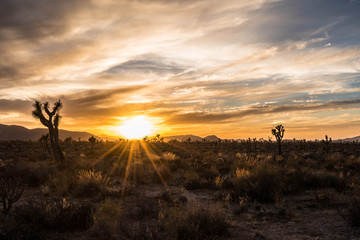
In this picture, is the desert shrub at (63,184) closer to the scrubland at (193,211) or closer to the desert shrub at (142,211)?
the scrubland at (193,211)

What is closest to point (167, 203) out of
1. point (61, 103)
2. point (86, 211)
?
point (86, 211)

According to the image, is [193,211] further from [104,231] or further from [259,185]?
[259,185]

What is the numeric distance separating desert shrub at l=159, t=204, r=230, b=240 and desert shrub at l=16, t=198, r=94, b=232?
2.25 metres

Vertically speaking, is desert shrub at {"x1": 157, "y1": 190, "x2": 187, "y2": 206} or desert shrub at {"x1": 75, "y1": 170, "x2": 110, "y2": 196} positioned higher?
desert shrub at {"x1": 75, "y1": 170, "x2": 110, "y2": 196}

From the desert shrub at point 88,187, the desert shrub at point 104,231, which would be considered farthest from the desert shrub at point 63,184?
the desert shrub at point 104,231

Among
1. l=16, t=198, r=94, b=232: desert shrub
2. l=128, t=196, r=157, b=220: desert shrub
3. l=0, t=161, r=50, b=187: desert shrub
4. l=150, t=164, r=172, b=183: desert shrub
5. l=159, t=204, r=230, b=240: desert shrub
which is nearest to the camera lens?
l=159, t=204, r=230, b=240: desert shrub

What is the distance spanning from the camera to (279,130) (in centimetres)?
3494

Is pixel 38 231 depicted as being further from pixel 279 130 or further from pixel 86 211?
pixel 279 130

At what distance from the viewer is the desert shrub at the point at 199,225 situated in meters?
5.44

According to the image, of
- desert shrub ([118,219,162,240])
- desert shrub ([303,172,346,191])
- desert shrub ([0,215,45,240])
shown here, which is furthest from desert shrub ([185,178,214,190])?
desert shrub ([0,215,45,240])

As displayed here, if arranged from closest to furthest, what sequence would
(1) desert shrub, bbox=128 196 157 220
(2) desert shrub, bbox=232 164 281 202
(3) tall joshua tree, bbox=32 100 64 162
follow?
(1) desert shrub, bbox=128 196 157 220 → (2) desert shrub, bbox=232 164 281 202 → (3) tall joshua tree, bbox=32 100 64 162

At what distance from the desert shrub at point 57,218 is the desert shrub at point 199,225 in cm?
225

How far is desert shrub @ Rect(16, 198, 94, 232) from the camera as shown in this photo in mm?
6000

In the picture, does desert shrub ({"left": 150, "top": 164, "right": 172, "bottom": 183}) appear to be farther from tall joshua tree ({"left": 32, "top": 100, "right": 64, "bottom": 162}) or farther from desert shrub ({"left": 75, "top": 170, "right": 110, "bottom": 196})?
tall joshua tree ({"left": 32, "top": 100, "right": 64, "bottom": 162})
